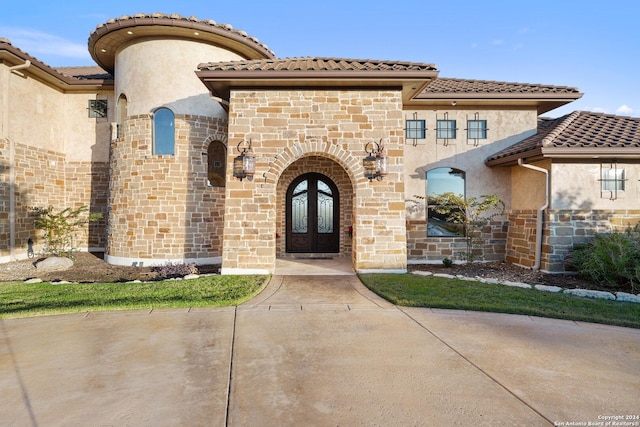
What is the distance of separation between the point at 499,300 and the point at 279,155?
17.7 ft

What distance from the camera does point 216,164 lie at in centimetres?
1064

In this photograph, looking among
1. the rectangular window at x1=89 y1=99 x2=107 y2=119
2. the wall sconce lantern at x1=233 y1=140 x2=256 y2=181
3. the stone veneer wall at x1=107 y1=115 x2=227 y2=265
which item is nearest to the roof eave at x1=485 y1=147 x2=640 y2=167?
the wall sconce lantern at x1=233 y1=140 x2=256 y2=181

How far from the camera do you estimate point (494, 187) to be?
417 inches

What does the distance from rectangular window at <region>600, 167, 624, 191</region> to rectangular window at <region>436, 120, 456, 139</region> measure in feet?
12.5

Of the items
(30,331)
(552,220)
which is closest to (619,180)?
(552,220)

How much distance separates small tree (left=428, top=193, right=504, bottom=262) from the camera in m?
9.70

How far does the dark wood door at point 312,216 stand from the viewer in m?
11.3

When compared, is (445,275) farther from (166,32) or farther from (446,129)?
(166,32)

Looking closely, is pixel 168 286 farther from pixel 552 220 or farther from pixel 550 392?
pixel 552 220

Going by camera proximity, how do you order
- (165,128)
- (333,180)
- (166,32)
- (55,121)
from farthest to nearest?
1. (55,121)
2. (333,180)
3. (165,128)
4. (166,32)

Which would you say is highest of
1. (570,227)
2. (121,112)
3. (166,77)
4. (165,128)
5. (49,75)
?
(49,75)

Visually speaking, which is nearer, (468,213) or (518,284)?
(518,284)

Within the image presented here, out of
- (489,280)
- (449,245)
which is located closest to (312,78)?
(489,280)

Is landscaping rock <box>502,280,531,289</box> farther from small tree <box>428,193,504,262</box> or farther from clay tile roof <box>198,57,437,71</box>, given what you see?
clay tile roof <box>198,57,437,71</box>
